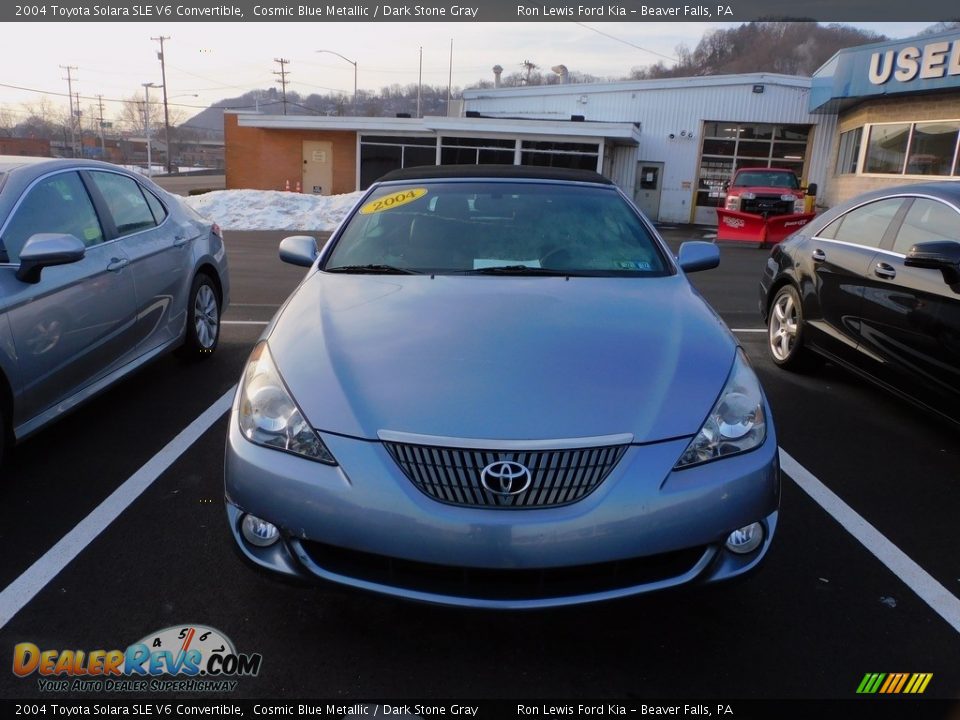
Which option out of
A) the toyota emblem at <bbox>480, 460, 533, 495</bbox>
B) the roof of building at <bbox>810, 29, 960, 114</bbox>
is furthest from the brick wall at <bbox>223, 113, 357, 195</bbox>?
the toyota emblem at <bbox>480, 460, 533, 495</bbox>

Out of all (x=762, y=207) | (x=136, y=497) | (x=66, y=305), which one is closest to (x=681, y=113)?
(x=762, y=207)

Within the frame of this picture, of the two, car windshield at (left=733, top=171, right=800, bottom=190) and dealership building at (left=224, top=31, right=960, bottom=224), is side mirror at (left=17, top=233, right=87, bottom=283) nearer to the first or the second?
car windshield at (left=733, top=171, right=800, bottom=190)

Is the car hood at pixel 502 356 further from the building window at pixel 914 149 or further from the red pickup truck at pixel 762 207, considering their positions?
the building window at pixel 914 149

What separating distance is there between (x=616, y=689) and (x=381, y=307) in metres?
1.67

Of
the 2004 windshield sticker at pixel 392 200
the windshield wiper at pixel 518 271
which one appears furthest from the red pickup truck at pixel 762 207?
the windshield wiper at pixel 518 271

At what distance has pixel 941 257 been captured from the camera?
12.4ft

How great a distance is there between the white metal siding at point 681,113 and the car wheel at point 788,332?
22.8m

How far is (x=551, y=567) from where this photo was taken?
2.16m

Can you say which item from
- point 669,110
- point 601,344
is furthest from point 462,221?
point 669,110

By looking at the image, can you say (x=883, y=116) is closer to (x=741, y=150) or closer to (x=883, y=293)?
(x=741, y=150)

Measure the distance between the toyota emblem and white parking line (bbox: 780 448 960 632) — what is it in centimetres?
177

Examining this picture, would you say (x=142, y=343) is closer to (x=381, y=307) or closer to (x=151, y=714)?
(x=381, y=307)

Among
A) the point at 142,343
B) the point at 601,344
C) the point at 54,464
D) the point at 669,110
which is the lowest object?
the point at 54,464

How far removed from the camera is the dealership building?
84.3 feet
